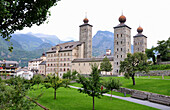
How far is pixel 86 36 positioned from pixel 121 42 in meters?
21.8

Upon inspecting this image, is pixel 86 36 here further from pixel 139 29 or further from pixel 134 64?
pixel 134 64

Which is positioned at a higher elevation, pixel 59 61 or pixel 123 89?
pixel 59 61

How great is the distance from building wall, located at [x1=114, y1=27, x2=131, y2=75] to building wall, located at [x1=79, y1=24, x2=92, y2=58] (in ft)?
61.1

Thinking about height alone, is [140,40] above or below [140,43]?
above

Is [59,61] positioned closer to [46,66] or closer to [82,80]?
[46,66]

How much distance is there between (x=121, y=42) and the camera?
64.4 m

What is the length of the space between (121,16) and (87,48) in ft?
76.9

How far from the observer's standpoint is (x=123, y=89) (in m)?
31.4

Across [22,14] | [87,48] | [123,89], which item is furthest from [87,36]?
[22,14]

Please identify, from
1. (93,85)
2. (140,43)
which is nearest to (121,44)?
(140,43)

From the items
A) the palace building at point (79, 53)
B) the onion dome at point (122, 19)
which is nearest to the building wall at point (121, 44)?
the palace building at point (79, 53)

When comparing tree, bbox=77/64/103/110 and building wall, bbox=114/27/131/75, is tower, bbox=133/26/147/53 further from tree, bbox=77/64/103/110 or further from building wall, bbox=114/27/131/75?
tree, bbox=77/64/103/110

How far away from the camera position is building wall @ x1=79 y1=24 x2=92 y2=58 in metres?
80.4

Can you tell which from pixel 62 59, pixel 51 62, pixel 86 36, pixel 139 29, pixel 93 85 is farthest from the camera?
pixel 51 62
